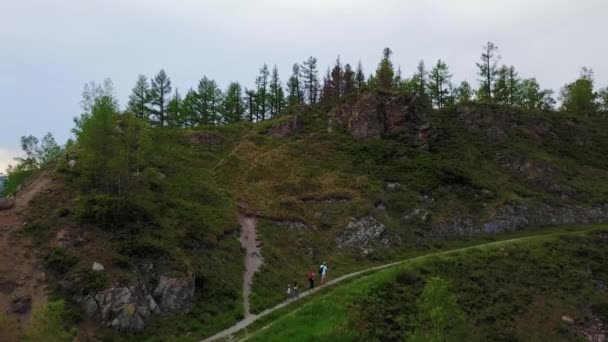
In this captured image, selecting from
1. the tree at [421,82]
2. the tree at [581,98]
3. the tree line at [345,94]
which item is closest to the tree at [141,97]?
Answer: the tree line at [345,94]

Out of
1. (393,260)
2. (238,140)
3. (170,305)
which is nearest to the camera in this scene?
(170,305)

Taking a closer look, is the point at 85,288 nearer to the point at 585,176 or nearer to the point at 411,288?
the point at 411,288

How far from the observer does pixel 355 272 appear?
1742 inches

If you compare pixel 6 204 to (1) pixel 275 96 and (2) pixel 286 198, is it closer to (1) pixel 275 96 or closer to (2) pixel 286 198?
(2) pixel 286 198

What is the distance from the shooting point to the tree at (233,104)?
97.0 meters

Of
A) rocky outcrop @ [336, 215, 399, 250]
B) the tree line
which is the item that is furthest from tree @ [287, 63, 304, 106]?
rocky outcrop @ [336, 215, 399, 250]

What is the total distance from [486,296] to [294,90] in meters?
77.4

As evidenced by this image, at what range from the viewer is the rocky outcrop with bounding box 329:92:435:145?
72.2 metres

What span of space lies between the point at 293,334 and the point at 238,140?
50073mm

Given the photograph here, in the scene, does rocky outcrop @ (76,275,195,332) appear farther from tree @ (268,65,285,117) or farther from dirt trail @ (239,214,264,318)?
tree @ (268,65,285,117)

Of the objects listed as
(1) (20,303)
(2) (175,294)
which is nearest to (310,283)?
(2) (175,294)

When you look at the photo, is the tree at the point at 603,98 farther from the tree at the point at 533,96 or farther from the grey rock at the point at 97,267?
the grey rock at the point at 97,267

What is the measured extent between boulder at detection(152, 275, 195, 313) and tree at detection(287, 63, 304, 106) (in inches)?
2881

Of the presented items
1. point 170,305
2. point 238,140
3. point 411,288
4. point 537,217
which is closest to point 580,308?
point 411,288
